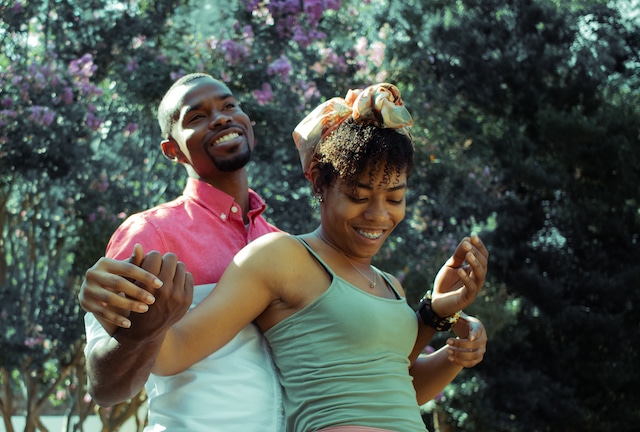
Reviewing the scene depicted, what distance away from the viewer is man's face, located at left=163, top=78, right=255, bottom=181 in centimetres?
291

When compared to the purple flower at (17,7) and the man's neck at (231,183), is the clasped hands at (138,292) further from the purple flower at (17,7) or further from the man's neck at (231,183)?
the purple flower at (17,7)

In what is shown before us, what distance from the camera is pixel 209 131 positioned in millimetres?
2920

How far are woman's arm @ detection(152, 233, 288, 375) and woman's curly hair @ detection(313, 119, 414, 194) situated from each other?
0.26m

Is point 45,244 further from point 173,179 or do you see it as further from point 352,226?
point 352,226

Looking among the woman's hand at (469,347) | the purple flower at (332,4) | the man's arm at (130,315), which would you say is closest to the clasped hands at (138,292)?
the man's arm at (130,315)

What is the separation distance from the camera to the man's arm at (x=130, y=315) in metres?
1.73

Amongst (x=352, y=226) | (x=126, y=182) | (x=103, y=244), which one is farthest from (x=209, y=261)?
(x=126, y=182)

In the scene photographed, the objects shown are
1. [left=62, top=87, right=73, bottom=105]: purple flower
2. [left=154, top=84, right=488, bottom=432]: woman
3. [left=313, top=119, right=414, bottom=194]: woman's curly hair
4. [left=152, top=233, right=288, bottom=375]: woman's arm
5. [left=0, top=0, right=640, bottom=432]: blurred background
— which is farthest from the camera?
[left=0, top=0, right=640, bottom=432]: blurred background

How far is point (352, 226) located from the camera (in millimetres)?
2648

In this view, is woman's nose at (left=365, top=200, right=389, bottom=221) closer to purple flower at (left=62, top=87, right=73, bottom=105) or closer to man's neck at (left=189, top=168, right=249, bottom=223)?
man's neck at (left=189, top=168, right=249, bottom=223)

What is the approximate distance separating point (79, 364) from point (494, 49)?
641 centimetres

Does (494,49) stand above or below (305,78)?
below

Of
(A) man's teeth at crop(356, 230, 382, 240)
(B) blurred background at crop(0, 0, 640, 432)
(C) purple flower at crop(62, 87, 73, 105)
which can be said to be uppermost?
(A) man's teeth at crop(356, 230, 382, 240)

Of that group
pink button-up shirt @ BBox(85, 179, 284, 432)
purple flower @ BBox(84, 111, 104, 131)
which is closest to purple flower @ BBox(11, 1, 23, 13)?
purple flower @ BBox(84, 111, 104, 131)
